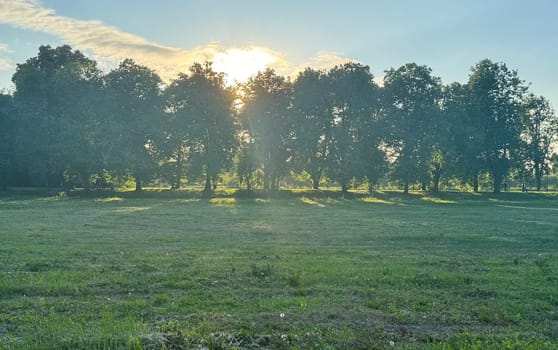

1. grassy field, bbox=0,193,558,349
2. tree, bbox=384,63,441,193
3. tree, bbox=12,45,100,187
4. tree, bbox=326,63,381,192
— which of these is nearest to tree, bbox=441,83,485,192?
tree, bbox=384,63,441,193

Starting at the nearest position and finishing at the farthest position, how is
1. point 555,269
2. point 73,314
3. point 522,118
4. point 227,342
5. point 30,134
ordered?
point 227,342 < point 73,314 < point 555,269 < point 30,134 < point 522,118

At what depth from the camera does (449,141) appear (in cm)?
7438

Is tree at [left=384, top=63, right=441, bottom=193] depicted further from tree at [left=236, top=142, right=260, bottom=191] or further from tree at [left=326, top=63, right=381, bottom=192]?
tree at [left=236, top=142, right=260, bottom=191]

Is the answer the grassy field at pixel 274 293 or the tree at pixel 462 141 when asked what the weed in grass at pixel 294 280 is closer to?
the grassy field at pixel 274 293

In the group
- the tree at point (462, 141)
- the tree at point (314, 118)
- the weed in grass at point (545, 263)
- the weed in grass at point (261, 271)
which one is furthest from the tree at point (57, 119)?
the weed in grass at point (545, 263)

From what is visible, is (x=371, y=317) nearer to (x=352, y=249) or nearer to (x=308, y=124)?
(x=352, y=249)

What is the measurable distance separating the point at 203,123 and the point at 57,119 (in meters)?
21.7

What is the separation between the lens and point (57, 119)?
219ft

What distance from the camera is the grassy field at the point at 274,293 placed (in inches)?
318

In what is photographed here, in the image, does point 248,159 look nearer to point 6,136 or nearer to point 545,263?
point 6,136

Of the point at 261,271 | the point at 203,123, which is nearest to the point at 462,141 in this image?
the point at 203,123

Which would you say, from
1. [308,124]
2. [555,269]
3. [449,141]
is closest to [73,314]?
[555,269]

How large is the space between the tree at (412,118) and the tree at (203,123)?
26.6m

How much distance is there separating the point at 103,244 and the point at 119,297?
10.0 meters
